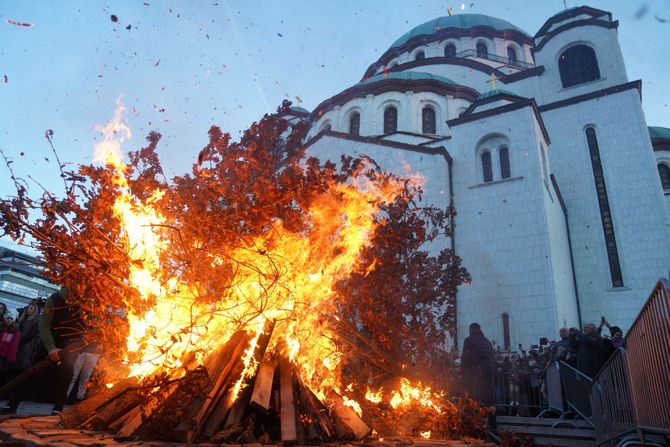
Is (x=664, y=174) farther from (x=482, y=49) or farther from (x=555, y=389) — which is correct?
(x=555, y=389)

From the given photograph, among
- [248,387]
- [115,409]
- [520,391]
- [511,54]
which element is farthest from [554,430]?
[511,54]

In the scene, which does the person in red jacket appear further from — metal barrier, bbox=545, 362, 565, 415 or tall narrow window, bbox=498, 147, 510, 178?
tall narrow window, bbox=498, 147, 510, 178

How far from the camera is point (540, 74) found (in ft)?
81.9

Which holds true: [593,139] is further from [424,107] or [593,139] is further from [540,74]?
[424,107]

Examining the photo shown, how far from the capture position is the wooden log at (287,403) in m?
4.25

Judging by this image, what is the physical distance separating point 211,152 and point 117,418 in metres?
4.50

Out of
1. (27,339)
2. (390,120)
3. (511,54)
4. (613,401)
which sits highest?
(511,54)

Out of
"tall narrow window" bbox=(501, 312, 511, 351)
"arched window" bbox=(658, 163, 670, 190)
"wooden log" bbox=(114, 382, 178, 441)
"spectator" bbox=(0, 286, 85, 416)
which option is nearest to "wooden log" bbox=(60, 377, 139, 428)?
"wooden log" bbox=(114, 382, 178, 441)

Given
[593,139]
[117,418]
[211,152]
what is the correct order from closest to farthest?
[117,418] < [211,152] < [593,139]

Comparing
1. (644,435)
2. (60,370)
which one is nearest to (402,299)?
(644,435)

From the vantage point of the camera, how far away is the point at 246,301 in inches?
227

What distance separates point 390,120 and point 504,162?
8807 millimetres

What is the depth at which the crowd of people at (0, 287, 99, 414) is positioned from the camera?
553 centimetres

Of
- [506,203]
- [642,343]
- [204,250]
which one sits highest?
[506,203]
